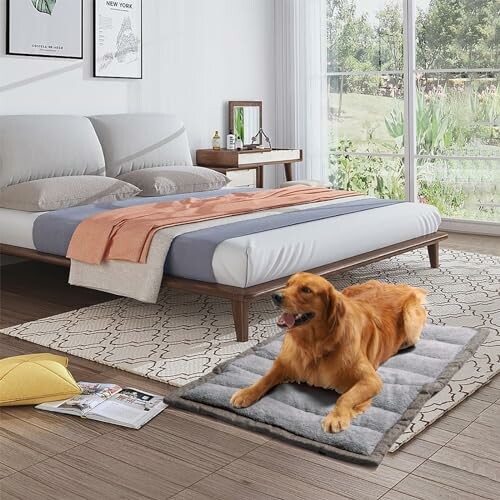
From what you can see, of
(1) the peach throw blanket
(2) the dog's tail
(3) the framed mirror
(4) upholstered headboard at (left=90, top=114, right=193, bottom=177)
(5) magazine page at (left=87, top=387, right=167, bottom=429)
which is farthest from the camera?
(3) the framed mirror

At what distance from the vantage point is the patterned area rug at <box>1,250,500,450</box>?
A: 125 inches

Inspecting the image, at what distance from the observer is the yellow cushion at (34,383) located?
9.39ft

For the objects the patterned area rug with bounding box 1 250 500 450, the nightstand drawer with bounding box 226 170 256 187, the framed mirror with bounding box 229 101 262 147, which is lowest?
the patterned area rug with bounding box 1 250 500 450

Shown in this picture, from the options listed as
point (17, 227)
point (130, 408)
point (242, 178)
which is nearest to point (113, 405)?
point (130, 408)

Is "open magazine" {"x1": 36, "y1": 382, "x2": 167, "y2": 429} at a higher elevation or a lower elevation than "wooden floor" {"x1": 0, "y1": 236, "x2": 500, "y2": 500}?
higher

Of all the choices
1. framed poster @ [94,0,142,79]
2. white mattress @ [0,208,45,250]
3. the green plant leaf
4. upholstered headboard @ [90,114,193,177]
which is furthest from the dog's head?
framed poster @ [94,0,142,79]

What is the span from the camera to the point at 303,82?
23.7 ft

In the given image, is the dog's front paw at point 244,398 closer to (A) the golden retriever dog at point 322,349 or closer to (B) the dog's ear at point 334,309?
(A) the golden retriever dog at point 322,349

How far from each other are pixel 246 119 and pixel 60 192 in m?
2.73

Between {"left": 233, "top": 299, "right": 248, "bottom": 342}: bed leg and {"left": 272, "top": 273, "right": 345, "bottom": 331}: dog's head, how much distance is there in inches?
29.0

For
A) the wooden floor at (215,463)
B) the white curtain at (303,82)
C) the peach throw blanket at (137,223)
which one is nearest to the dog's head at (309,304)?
the wooden floor at (215,463)

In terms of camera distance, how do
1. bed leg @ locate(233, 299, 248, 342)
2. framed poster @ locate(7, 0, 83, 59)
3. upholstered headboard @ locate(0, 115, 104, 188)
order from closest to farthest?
bed leg @ locate(233, 299, 248, 342), upholstered headboard @ locate(0, 115, 104, 188), framed poster @ locate(7, 0, 83, 59)

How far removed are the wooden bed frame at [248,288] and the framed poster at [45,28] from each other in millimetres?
1438

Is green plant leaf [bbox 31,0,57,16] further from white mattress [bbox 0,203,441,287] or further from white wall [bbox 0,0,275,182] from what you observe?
white mattress [bbox 0,203,441,287]
